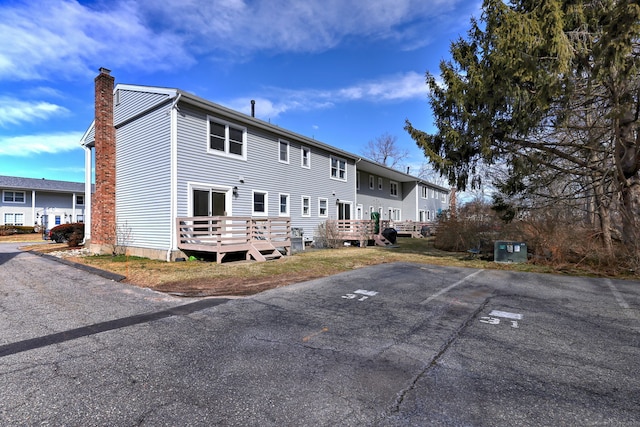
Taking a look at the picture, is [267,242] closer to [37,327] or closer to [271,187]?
[271,187]

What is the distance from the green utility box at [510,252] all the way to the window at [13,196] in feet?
130

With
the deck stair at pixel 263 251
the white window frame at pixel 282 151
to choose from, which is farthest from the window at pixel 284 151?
the deck stair at pixel 263 251

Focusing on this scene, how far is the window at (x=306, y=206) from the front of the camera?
17453mm

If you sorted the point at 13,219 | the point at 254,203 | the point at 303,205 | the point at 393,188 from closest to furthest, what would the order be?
the point at 254,203
the point at 303,205
the point at 13,219
the point at 393,188

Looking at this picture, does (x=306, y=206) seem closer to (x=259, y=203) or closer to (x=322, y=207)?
(x=322, y=207)

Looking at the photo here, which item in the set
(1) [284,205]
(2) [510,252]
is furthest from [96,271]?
(2) [510,252]

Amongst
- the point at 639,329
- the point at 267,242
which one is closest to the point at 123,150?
the point at 267,242

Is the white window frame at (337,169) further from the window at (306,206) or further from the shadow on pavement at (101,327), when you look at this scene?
the shadow on pavement at (101,327)

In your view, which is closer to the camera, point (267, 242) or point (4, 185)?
point (267, 242)

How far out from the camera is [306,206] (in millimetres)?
17719

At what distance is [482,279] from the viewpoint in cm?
830

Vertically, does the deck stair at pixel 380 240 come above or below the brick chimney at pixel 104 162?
below

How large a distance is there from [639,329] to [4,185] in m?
40.8

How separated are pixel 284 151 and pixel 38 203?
30.0 metres
